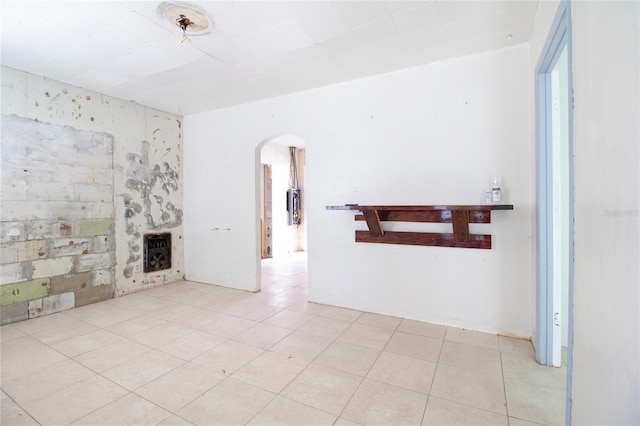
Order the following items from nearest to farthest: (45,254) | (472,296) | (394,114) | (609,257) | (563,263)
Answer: (609,257), (563,263), (472,296), (394,114), (45,254)

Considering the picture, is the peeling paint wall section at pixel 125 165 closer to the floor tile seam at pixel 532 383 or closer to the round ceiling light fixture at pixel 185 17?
the round ceiling light fixture at pixel 185 17

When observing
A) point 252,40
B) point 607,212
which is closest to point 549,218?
point 607,212

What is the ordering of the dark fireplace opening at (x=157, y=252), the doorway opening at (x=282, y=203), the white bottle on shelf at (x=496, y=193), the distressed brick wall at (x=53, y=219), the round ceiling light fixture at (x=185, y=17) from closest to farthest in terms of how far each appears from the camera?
1. the round ceiling light fixture at (x=185, y=17)
2. the white bottle on shelf at (x=496, y=193)
3. the distressed brick wall at (x=53, y=219)
4. the dark fireplace opening at (x=157, y=252)
5. the doorway opening at (x=282, y=203)

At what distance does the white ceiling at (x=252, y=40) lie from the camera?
2209 mm

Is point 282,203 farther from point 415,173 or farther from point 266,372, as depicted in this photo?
point 266,372

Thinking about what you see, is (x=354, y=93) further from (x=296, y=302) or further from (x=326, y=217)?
(x=296, y=302)

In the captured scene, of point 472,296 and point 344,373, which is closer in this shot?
point 344,373

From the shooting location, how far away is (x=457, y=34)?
251cm

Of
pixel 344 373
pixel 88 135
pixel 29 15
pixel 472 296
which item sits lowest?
pixel 344 373

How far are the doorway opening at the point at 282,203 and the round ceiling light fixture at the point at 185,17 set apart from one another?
404cm

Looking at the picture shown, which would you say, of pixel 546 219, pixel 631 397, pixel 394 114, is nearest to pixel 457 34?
pixel 394 114

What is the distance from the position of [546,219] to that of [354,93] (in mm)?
2308

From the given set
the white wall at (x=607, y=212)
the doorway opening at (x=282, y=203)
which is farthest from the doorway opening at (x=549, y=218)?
the doorway opening at (x=282, y=203)

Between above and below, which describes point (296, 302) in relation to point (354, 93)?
below
